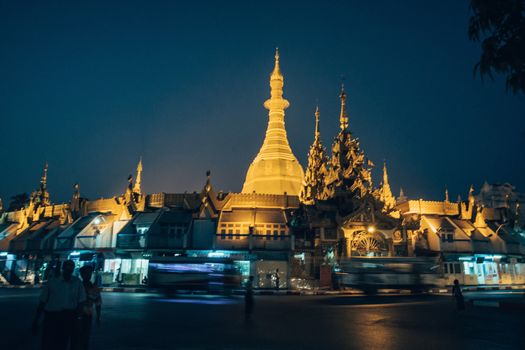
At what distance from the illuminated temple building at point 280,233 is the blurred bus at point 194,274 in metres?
0.71

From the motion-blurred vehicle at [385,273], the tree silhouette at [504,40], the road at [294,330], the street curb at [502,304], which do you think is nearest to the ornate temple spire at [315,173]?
the motion-blurred vehicle at [385,273]

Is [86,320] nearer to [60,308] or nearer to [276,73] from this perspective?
[60,308]

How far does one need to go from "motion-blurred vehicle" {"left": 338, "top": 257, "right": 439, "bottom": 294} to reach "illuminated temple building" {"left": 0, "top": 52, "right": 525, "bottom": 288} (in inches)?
65.8

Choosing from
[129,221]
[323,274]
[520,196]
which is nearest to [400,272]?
[323,274]

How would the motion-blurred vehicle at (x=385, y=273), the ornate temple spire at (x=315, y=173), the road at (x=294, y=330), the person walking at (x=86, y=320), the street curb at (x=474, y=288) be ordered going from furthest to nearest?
the ornate temple spire at (x=315, y=173), the street curb at (x=474, y=288), the motion-blurred vehicle at (x=385, y=273), the road at (x=294, y=330), the person walking at (x=86, y=320)

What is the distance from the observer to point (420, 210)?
4169 cm

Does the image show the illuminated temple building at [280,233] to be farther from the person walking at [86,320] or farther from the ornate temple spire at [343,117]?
the person walking at [86,320]

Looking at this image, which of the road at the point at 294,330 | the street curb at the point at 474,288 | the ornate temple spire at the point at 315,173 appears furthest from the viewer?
the ornate temple spire at the point at 315,173

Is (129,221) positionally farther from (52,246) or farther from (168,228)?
(52,246)

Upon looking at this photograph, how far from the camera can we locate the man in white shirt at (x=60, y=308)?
610 centimetres

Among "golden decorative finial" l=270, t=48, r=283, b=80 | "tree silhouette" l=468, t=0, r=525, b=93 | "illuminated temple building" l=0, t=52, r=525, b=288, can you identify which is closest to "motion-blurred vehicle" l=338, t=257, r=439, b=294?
"illuminated temple building" l=0, t=52, r=525, b=288

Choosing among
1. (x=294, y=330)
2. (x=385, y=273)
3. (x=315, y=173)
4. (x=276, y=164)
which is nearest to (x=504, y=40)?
(x=294, y=330)

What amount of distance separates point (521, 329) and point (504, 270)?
3446 cm

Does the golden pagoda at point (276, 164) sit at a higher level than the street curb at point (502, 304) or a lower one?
higher
